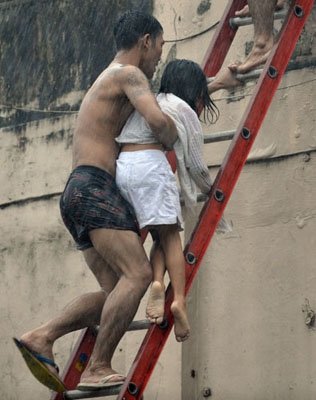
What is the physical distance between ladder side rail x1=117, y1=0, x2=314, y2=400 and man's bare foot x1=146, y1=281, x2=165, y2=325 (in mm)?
66

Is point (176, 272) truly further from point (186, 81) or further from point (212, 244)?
point (212, 244)

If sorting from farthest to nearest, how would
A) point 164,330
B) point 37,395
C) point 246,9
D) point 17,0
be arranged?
point 17,0, point 37,395, point 246,9, point 164,330

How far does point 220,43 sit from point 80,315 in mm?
1826

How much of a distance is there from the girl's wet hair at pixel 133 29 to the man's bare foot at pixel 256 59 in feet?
2.25

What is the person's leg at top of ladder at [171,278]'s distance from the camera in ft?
25.0

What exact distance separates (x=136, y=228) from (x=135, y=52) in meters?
0.88

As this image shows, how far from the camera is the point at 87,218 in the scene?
773 cm

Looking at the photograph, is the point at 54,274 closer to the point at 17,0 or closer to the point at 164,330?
the point at 17,0

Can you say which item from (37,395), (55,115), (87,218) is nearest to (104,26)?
(55,115)

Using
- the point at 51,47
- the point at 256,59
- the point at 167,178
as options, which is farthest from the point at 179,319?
the point at 51,47

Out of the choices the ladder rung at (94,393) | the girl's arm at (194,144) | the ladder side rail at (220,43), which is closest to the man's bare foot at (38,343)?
the ladder rung at (94,393)

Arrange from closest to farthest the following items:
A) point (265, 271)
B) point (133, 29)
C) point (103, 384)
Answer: point (103, 384) < point (133, 29) < point (265, 271)

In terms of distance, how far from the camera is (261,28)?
8.59 metres

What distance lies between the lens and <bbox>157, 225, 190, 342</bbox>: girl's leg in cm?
760
